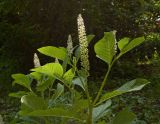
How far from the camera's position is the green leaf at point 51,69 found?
4.79ft

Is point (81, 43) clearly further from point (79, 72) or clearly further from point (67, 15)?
point (67, 15)

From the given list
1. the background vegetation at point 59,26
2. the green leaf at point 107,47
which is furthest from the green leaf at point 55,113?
the background vegetation at point 59,26

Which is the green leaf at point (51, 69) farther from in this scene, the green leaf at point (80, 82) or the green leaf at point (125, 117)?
the green leaf at point (125, 117)

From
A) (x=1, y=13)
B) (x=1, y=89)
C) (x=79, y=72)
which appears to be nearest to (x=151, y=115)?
(x=1, y=89)

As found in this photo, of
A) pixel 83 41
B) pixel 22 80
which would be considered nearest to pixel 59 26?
pixel 22 80

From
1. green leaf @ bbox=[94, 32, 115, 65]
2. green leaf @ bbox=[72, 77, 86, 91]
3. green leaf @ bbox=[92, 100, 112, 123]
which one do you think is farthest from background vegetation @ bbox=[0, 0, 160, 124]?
green leaf @ bbox=[94, 32, 115, 65]

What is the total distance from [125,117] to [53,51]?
0.98 feet

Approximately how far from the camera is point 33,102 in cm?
151

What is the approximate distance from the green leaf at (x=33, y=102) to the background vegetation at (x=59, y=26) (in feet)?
24.4

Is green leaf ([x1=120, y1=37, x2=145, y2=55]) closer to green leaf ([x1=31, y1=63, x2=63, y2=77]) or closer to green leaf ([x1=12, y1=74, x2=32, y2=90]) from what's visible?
green leaf ([x1=31, y1=63, x2=63, y2=77])

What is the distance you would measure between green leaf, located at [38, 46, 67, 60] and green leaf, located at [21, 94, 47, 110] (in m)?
0.15

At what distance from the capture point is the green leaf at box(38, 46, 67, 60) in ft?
4.84

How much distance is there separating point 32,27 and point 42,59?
72 centimetres

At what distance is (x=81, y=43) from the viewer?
1.38 m
